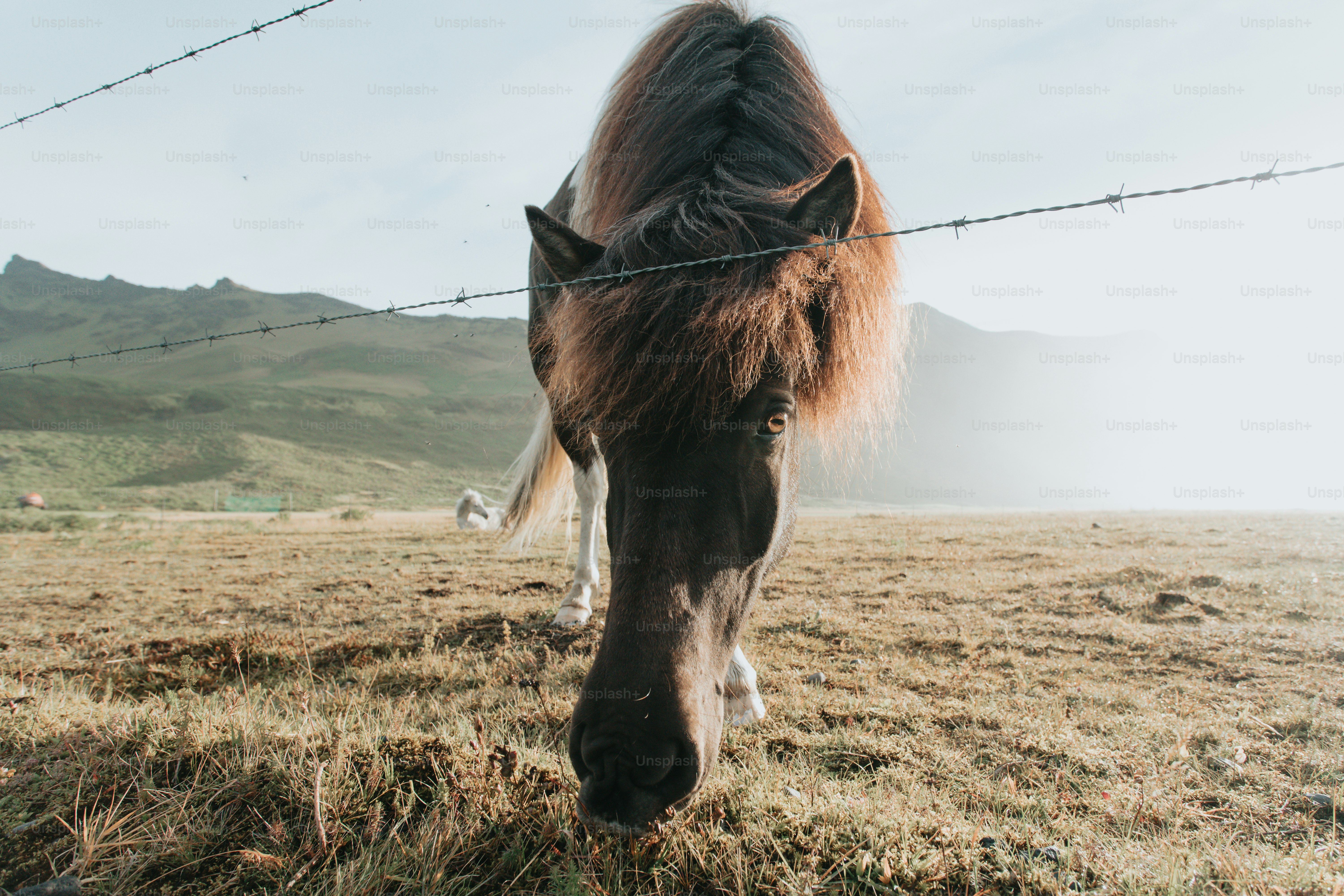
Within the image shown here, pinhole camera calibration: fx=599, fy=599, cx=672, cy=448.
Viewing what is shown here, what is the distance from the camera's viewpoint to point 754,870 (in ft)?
5.77

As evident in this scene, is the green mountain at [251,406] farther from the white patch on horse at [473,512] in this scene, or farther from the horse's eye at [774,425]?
the horse's eye at [774,425]

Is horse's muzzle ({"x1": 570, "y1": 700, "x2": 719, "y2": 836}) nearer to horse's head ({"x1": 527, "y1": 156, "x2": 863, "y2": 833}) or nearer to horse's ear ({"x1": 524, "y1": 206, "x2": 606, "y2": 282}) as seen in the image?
horse's head ({"x1": 527, "y1": 156, "x2": 863, "y2": 833})

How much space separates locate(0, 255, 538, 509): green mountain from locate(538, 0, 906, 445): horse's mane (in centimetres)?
179

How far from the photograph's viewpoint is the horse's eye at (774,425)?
7.02 ft

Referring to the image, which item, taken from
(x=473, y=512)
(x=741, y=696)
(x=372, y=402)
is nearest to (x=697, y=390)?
(x=741, y=696)

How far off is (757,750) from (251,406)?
76.8m

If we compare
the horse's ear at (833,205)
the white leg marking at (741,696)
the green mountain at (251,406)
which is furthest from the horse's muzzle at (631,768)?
the green mountain at (251,406)

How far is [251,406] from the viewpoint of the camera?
211 feet

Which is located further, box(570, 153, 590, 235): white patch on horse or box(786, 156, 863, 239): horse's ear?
box(570, 153, 590, 235): white patch on horse

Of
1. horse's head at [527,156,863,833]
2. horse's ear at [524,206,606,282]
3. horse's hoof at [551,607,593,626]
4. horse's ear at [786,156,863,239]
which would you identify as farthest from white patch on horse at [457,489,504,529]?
horse's ear at [786,156,863,239]

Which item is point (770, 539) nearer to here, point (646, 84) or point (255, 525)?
point (646, 84)

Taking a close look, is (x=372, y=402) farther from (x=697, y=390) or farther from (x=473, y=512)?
(x=697, y=390)

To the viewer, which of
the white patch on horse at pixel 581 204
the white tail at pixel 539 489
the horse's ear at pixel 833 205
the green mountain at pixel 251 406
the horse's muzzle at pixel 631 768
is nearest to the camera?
the horse's muzzle at pixel 631 768

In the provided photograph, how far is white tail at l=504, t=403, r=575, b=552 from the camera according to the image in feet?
20.2
